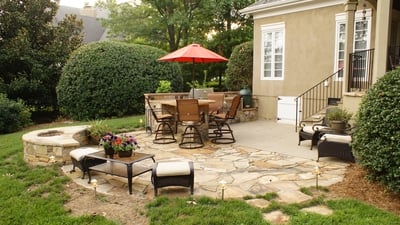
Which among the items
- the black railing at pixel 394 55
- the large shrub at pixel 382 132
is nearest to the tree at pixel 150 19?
the black railing at pixel 394 55

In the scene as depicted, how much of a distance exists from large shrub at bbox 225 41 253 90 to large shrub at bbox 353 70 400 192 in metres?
8.56

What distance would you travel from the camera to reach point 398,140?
3502 millimetres

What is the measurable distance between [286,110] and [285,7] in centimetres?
353

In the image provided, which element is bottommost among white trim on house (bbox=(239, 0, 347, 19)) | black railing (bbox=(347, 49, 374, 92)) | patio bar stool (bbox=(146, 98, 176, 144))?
patio bar stool (bbox=(146, 98, 176, 144))

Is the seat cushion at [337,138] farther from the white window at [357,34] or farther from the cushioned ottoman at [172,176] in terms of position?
the white window at [357,34]

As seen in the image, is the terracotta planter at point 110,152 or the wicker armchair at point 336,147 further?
the wicker armchair at point 336,147

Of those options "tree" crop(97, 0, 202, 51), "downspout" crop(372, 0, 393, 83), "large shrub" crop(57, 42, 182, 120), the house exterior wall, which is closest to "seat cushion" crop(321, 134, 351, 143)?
"downspout" crop(372, 0, 393, 83)

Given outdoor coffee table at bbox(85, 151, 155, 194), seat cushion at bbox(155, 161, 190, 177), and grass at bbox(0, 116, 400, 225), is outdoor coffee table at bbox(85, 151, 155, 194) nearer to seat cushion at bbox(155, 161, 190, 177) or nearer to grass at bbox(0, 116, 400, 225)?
seat cushion at bbox(155, 161, 190, 177)

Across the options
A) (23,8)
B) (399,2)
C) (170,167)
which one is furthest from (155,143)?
(23,8)

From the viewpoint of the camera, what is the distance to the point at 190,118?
696 centimetres

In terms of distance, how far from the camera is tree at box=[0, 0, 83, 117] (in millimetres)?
12461

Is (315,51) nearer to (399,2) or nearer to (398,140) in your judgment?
(399,2)

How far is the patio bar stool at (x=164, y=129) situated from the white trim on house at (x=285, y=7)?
18.4ft

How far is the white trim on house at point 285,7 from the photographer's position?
9.60 meters
